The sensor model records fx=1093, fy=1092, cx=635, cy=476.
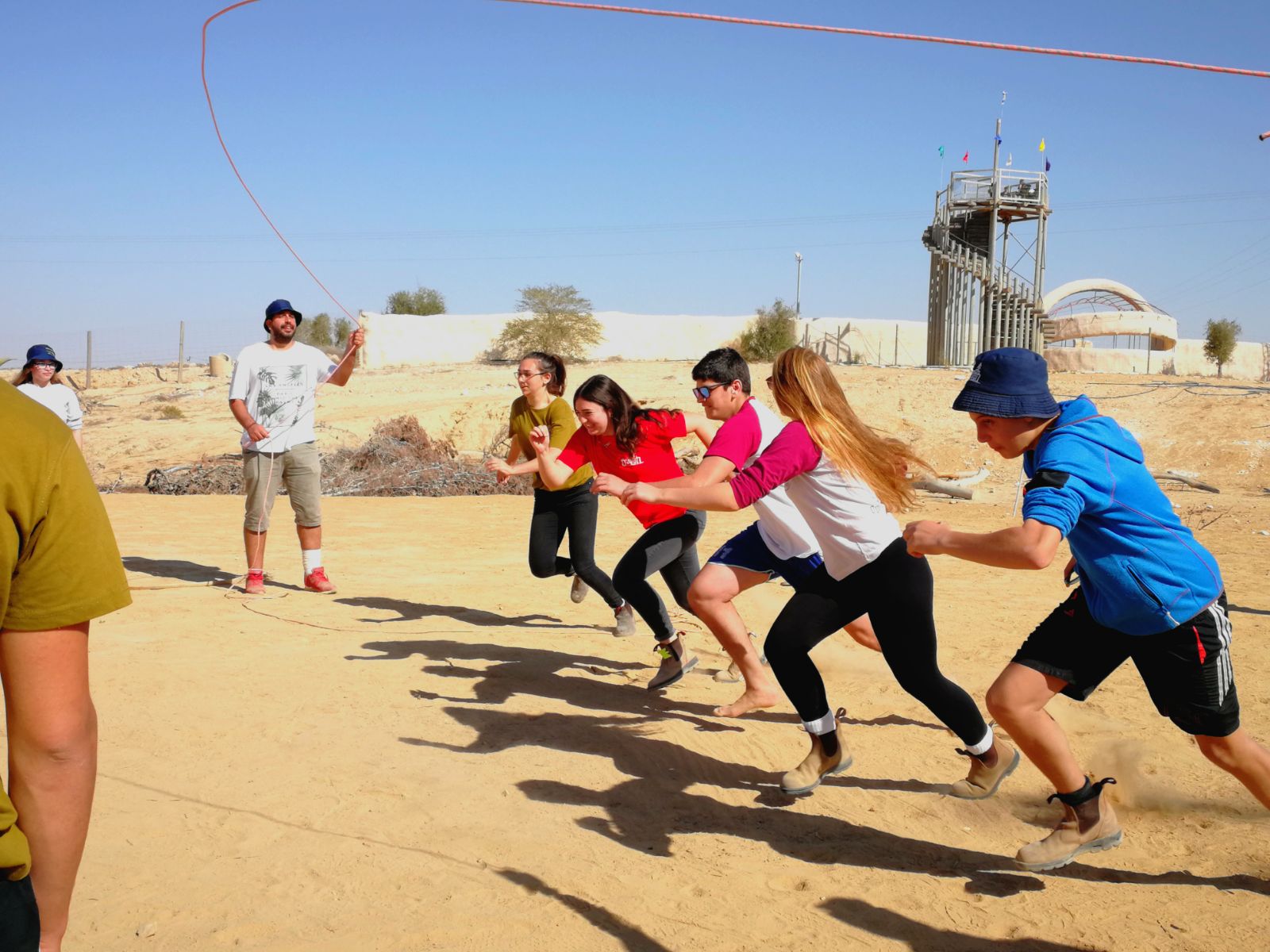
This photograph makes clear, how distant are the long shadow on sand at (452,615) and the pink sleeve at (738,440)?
3.29 m

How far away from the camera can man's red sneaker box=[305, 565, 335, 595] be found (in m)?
8.70

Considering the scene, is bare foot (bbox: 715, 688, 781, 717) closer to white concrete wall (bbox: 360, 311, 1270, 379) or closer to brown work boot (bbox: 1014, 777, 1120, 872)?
brown work boot (bbox: 1014, 777, 1120, 872)

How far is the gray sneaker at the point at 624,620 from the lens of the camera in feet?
23.9

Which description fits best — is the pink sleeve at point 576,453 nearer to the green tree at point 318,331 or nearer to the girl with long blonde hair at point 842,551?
the girl with long blonde hair at point 842,551

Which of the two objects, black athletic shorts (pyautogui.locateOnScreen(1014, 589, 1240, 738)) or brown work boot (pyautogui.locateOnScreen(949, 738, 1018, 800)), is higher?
black athletic shorts (pyautogui.locateOnScreen(1014, 589, 1240, 738))

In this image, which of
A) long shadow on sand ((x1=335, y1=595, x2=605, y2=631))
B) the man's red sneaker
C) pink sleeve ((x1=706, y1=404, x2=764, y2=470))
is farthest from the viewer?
the man's red sneaker

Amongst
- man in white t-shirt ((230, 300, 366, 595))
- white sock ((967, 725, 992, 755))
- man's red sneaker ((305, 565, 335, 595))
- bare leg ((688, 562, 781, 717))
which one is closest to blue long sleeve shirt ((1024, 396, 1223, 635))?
white sock ((967, 725, 992, 755))

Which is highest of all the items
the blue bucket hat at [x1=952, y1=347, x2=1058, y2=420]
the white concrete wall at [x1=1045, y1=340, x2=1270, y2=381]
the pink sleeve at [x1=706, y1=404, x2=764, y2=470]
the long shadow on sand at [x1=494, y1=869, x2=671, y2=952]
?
the white concrete wall at [x1=1045, y1=340, x2=1270, y2=381]

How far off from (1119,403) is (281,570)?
654 inches

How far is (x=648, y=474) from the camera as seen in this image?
6188 millimetres

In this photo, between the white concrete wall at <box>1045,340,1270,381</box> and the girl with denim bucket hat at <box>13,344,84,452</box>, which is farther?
the white concrete wall at <box>1045,340,1270,381</box>

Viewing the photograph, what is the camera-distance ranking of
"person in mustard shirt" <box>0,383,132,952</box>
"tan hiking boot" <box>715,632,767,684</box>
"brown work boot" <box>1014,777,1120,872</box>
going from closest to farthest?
"person in mustard shirt" <box>0,383,132,952</box>, "brown work boot" <box>1014,777,1120,872</box>, "tan hiking boot" <box>715,632,767,684</box>

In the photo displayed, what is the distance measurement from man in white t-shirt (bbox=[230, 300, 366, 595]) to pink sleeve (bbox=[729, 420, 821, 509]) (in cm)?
502

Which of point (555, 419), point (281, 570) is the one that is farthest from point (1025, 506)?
point (281, 570)
